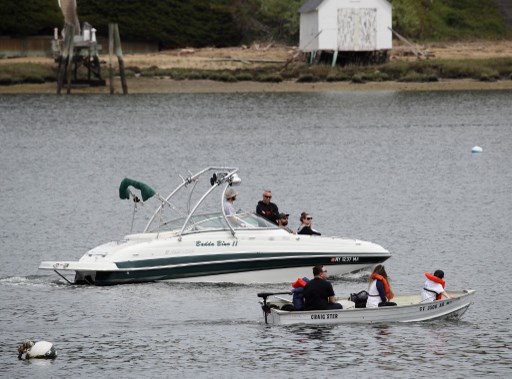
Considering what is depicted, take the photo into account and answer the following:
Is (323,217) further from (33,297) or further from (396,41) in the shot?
(396,41)

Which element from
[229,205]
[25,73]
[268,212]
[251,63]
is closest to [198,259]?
[229,205]

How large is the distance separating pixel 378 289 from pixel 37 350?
809 cm

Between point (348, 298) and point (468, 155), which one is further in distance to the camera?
point (468, 155)

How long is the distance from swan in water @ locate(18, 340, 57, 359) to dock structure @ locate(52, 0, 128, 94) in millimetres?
71106

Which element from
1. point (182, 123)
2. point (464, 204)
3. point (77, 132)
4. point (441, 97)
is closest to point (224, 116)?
point (182, 123)

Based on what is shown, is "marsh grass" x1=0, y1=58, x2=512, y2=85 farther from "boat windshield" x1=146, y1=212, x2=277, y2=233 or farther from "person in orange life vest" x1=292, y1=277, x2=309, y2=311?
"person in orange life vest" x1=292, y1=277, x2=309, y2=311

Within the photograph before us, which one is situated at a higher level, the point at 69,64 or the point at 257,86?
the point at 69,64

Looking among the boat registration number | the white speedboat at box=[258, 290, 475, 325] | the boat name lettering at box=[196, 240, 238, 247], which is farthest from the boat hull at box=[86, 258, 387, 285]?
the boat registration number

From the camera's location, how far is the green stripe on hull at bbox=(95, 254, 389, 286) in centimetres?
3603

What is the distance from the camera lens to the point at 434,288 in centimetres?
3231

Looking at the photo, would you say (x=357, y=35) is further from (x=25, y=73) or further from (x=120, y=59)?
(x=25, y=73)

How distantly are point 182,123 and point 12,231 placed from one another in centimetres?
4498

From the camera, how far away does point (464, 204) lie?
54312mm

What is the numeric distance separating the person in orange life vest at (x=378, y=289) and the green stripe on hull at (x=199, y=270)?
4892 millimetres
